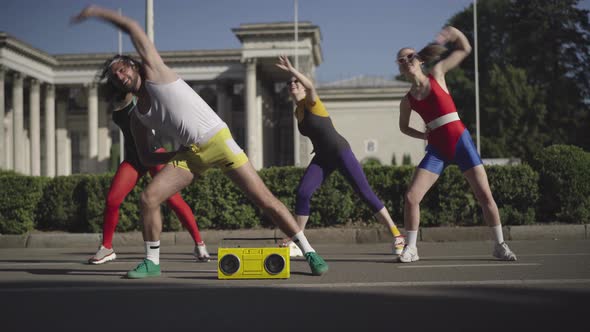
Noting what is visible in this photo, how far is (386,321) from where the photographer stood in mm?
3521

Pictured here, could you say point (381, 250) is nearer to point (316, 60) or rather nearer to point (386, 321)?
point (386, 321)

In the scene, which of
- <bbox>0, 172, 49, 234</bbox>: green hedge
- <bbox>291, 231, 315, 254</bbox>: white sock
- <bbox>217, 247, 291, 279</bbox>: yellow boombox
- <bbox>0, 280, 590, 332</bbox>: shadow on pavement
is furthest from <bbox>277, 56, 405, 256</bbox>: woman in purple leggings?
<bbox>0, 172, 49, 234</bbox>: green hedge

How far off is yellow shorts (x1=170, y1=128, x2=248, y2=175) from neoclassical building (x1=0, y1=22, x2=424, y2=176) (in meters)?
41.2

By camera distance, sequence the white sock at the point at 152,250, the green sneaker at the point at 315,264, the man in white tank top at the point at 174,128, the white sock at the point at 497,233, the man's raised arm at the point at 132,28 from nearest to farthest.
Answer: the man's raised arm at the point at 132,28 < the man in white tank top at the point at 174,128 < the green sneaker at the point at 315,264 < the white sock at the point at 152,250 < the white sock at the point at 497,233

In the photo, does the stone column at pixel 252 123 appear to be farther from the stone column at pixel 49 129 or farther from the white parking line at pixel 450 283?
the white parking line at pixel 450 283

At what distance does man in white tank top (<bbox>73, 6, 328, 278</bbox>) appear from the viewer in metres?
4.86

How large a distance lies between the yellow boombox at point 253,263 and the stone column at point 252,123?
4858cm

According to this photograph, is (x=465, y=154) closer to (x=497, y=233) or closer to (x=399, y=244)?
(x=497, y=233)

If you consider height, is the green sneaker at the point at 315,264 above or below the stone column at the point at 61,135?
below

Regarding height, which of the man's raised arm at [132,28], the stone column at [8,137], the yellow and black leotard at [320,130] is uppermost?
the stone column at [8,137]

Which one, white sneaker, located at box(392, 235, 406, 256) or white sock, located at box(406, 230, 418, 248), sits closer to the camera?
white sock, located at box(406, 230, 418, 248)

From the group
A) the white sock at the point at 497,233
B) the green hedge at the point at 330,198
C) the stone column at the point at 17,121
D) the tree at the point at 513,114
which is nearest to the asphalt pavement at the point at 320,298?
the white sock at the point at 497,233

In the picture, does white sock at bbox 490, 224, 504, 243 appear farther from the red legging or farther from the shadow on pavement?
the red legging

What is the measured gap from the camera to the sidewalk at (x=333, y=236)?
10.2 m
